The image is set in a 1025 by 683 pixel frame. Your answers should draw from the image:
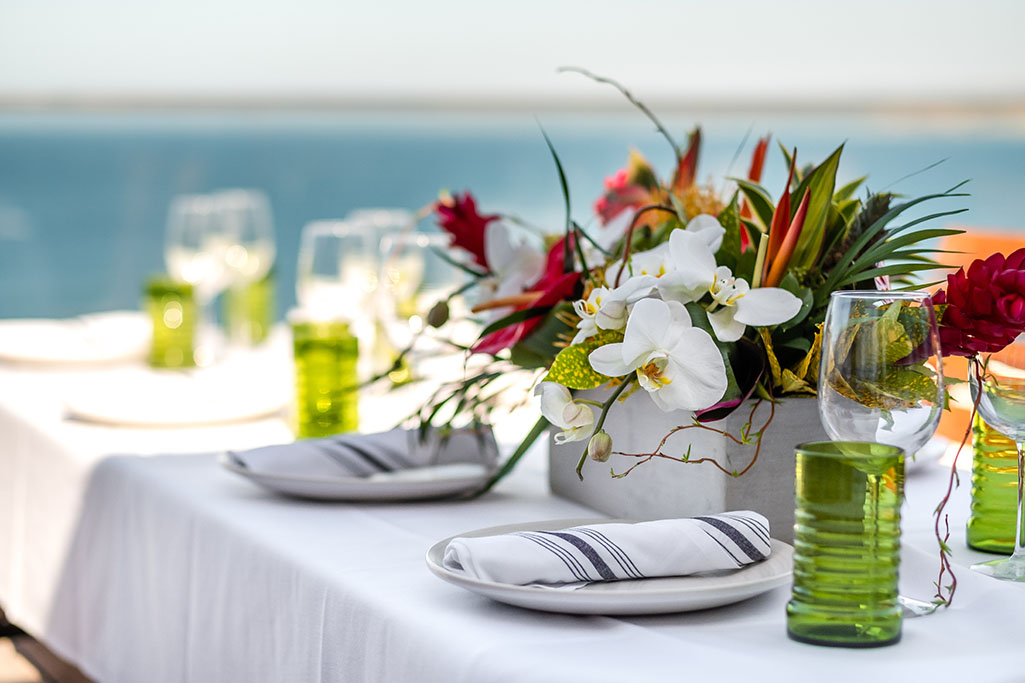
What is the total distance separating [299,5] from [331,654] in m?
17.5

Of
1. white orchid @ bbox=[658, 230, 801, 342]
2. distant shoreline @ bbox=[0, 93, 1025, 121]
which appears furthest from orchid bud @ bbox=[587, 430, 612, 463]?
distant shoreline @ bbox=[0, 93, 1025, 121]

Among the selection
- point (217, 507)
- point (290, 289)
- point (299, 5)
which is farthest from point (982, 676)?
point (299, 5)

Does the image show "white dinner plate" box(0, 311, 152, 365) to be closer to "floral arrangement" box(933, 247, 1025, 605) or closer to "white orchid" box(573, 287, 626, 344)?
"white orchid" box(573, 287, 626, 344)

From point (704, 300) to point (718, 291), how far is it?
27 mm

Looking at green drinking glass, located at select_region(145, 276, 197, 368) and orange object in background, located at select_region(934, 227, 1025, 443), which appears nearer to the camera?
orange object in background, located at select_region(934, 227, 1025, 443)

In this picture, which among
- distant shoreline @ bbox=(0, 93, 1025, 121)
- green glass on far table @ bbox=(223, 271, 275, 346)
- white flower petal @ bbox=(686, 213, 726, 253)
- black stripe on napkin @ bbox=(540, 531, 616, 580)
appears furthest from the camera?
distant shoreline @ bbox=(0, 93, 1025, 121)

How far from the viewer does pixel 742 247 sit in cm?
88

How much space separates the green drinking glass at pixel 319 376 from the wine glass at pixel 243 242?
2.23ft

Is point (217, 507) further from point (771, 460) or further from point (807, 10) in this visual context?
point (807, 10)

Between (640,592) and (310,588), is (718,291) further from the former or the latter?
(310,588)

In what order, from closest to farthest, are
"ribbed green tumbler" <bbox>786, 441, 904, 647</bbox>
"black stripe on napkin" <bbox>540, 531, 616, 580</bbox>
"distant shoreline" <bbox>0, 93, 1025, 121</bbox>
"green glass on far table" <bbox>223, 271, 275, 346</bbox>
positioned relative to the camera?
"ribbed green tumbler" <bbox>786, 441, 904, 647</bbox>, "black stripe on napkin" <bbox>540, 531, 616, 580</bbox>, "green glass on far table" <bbox>223, 271, 275, 346</bbox>, "distant shoreline" <bbox>0, 93, 1025, 121</bbox>

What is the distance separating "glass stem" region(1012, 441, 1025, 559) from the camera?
0.75 m

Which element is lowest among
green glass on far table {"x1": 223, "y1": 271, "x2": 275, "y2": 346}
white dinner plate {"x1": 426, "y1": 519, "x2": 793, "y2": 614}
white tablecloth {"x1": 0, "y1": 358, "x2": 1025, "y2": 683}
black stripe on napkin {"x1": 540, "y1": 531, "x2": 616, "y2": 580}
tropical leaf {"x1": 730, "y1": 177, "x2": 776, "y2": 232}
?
white tablecloth {"x1": 0, "y1": 358, "x2": 1025, "y2": 683}

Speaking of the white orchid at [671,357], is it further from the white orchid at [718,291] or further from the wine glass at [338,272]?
the wine glass at [338,272]
